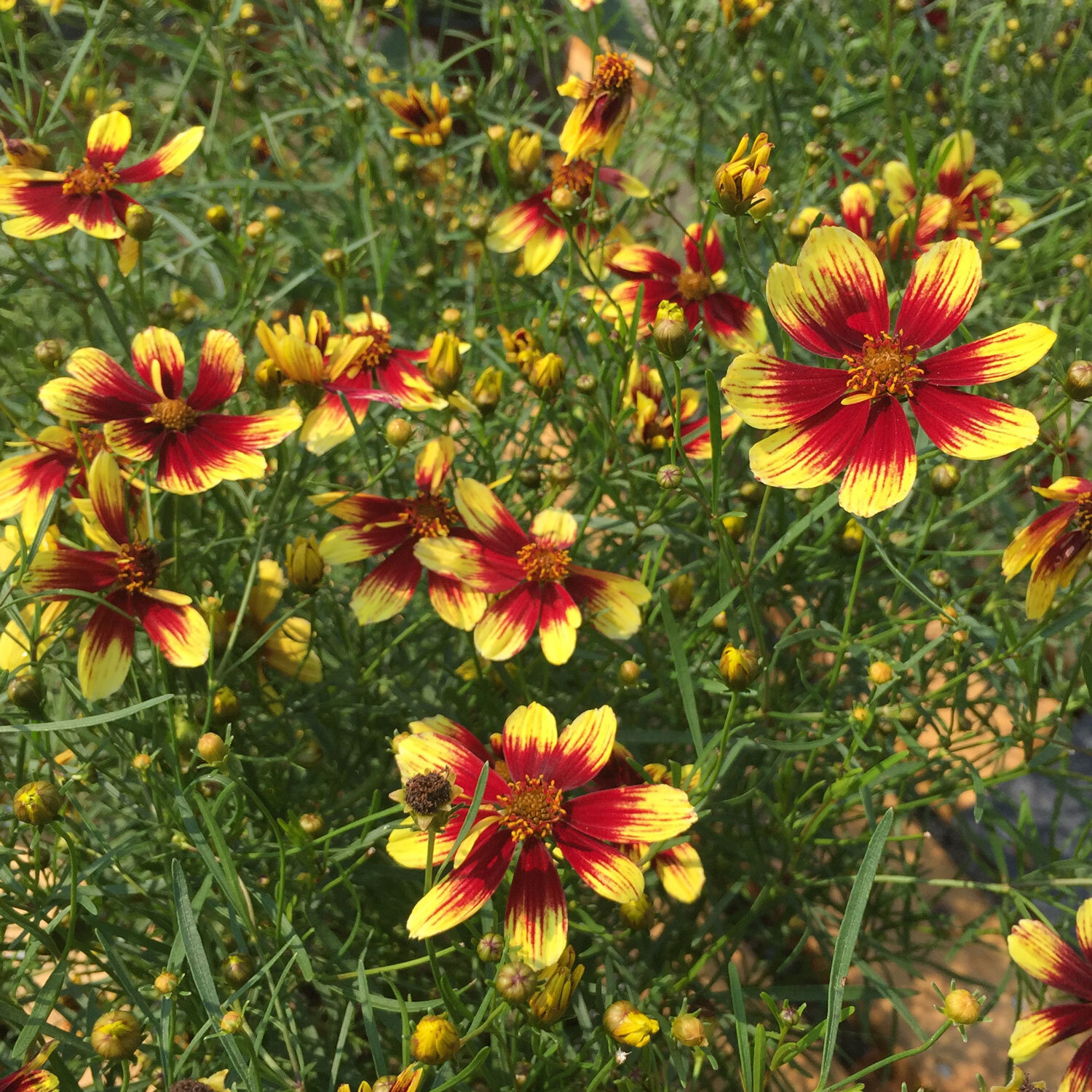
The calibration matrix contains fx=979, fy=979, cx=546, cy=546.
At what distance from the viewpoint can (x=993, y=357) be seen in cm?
71

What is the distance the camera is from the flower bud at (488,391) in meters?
0.91

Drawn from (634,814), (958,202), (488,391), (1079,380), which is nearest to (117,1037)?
(634,814)

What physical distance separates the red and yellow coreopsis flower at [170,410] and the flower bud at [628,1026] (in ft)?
1.63

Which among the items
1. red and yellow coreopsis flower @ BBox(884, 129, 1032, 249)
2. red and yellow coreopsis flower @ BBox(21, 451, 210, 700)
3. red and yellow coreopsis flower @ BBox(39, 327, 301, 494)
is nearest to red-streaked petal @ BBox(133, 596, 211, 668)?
red and yellow coreopsis flower @ BBox(21, 451, 210, 700)

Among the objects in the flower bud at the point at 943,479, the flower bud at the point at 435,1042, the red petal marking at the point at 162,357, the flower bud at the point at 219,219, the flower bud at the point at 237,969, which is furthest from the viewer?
the flower bud at the point at 219,219

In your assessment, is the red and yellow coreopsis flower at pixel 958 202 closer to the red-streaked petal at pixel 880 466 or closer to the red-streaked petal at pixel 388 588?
the red-streaked petal at pixel 880 466

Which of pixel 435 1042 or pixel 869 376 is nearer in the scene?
pixel 435 1042

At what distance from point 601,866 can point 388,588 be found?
1.10ft

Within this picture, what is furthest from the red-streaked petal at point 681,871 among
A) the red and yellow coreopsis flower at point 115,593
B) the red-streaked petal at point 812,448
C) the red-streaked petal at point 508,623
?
the red and yellow coreopsis flower at point 115,593

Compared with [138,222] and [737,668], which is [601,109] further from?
[737,668]

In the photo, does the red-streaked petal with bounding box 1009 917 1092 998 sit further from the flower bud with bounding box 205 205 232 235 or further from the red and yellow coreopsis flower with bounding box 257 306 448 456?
the flower bud with bounding box 205 205 232 235

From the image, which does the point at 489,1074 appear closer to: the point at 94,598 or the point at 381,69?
the point at 94,598

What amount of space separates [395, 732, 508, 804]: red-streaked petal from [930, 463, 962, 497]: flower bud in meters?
0.44

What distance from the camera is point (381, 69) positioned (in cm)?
147
